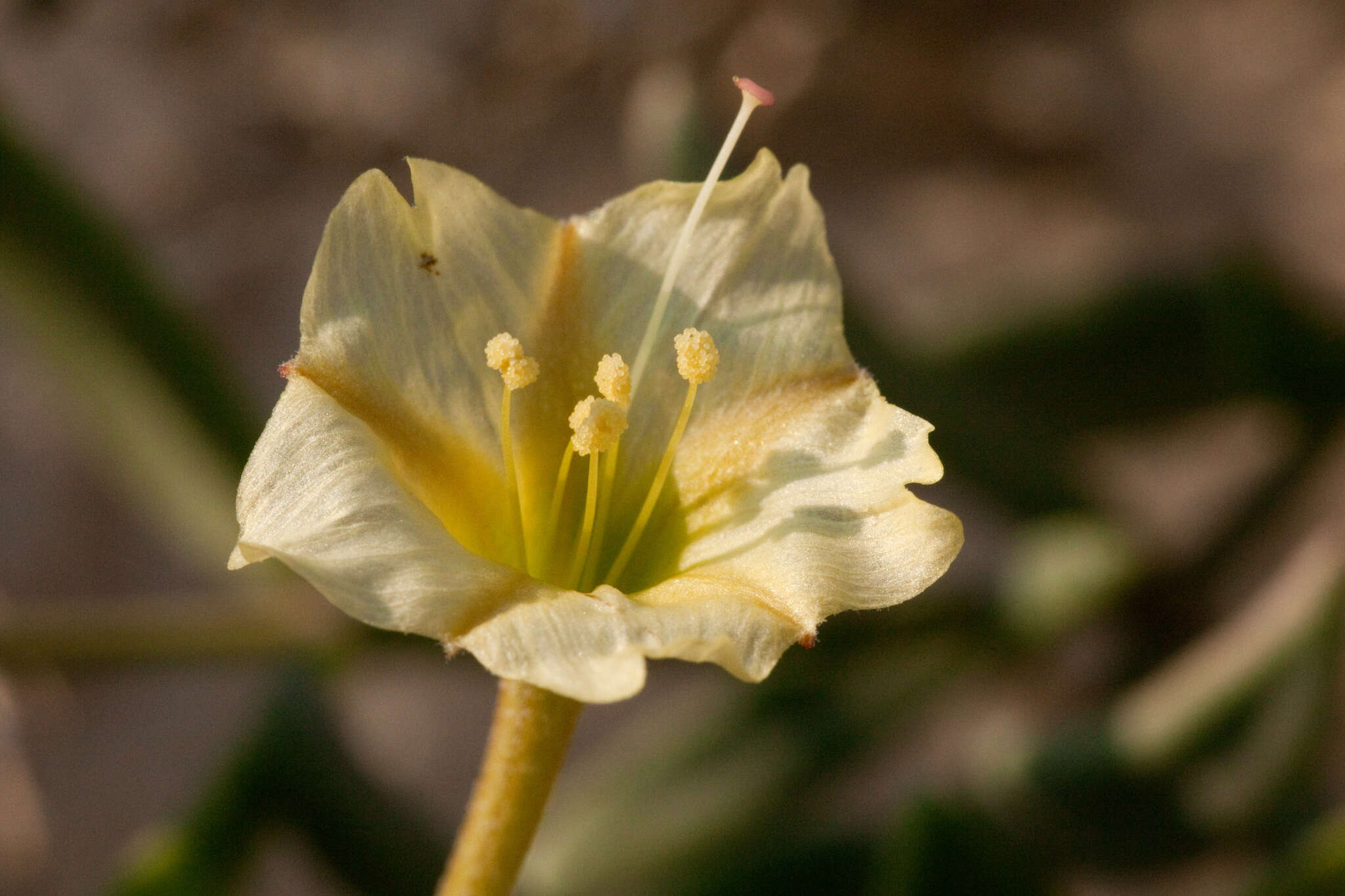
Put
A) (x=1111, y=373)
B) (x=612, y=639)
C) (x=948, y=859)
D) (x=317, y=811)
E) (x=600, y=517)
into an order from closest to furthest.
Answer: (x=612, y=639) < (x=600, y=517) < (x=948, y=859) < (x=317, y=811) < (x=1111, y=373)

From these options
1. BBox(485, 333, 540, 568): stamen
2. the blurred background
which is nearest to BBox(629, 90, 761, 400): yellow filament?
BBox(485, 333, 540, 568): stamen

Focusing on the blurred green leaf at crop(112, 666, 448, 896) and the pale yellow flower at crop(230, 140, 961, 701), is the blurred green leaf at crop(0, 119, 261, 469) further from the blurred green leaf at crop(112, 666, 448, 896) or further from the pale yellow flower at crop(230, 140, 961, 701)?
the pale yellow flower at crop(230, 140, 961, 701)

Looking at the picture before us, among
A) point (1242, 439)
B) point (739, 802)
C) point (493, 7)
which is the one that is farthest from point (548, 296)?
point (1242, 439)

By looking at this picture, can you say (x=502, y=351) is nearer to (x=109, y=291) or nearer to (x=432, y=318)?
(x=432, y=318)

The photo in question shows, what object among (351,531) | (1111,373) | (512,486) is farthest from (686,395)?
(1111,373)

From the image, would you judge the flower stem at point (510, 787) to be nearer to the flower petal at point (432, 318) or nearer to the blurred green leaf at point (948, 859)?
the flower petal at point (432, 318)

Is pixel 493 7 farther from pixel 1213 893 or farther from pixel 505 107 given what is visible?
pixel 1213 893

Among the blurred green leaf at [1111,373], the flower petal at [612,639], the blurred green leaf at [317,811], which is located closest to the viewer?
the flower petal at [612,639]

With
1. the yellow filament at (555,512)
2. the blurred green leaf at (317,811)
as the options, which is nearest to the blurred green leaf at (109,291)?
the blurred green leaf at (317,811)

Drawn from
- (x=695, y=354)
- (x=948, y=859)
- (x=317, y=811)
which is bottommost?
(x=317, y=811)
